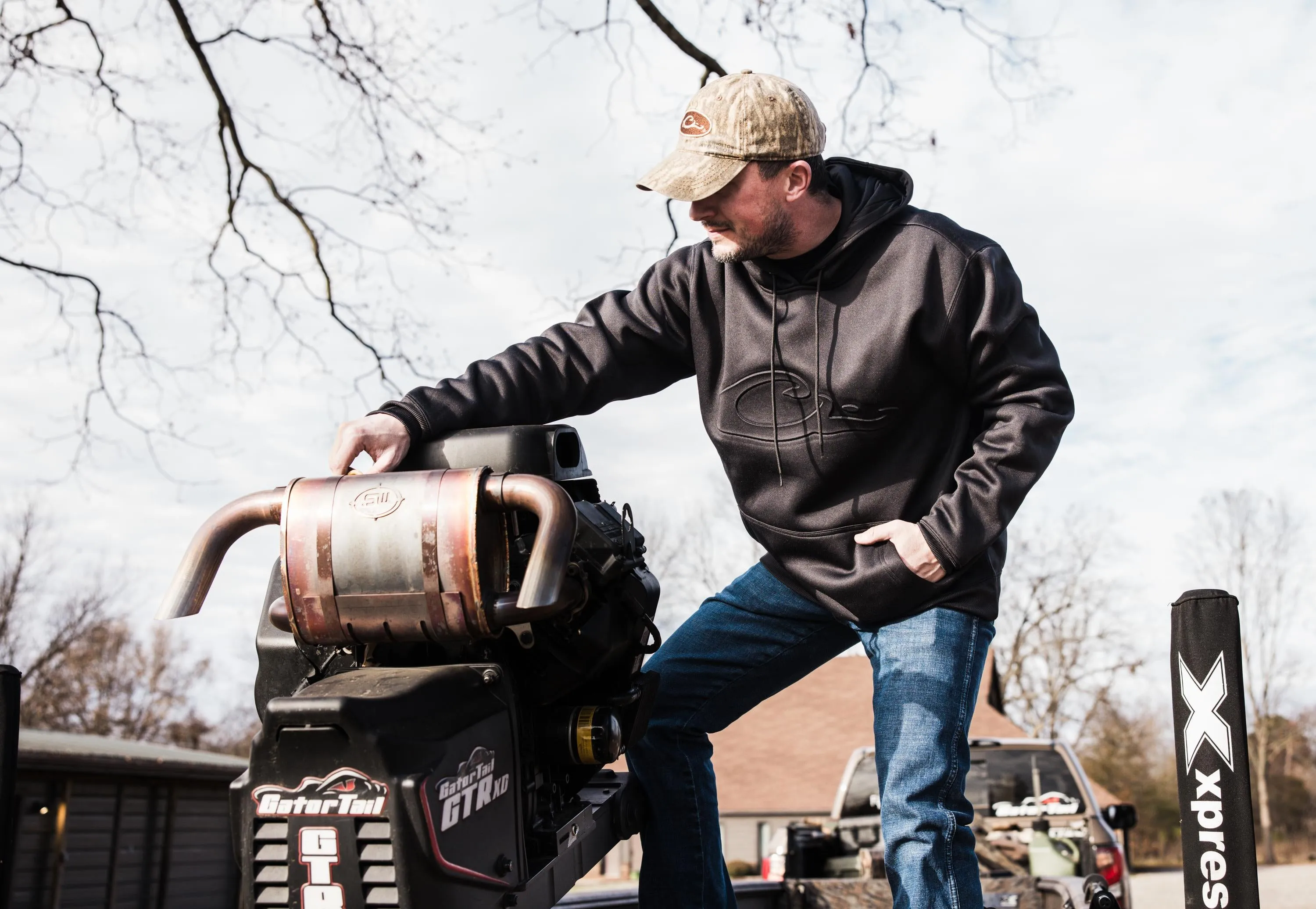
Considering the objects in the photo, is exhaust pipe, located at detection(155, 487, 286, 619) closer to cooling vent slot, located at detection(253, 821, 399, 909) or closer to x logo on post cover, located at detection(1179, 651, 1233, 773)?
cooling vent slot, located at detection(253, 821, 399, 909)

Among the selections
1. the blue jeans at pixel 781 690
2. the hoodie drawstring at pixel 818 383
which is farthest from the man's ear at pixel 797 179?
the blue jeans at pixel 781 690

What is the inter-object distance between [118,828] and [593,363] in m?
15.8

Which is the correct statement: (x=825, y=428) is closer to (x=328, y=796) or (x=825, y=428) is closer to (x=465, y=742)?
(x=465, y=742)

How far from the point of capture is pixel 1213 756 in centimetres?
199

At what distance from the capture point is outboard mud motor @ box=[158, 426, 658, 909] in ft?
5.54

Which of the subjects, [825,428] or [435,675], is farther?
[825,428]

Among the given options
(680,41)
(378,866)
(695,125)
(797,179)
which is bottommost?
(378,866)

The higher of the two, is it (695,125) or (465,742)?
(695,125)

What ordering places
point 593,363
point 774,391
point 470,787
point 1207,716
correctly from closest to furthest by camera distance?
1. point 470,787
2. point 1207,716
3. point 774,391
4. point 593,363

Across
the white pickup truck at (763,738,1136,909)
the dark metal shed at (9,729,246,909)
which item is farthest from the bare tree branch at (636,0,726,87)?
the dark metal shed at (9,729,246,909)

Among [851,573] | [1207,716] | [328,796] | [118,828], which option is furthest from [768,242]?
[118,828]

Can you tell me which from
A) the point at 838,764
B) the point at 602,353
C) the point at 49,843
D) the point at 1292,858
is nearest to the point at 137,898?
the point at 49,843

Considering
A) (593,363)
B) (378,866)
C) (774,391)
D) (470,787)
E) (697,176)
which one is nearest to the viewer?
(378,866)

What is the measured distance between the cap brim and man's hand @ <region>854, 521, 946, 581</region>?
30.6 inches
